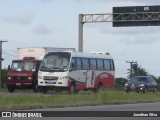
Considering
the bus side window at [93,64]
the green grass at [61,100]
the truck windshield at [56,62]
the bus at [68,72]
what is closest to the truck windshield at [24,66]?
the bus at [68,72]

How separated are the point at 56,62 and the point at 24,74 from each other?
4394 mm

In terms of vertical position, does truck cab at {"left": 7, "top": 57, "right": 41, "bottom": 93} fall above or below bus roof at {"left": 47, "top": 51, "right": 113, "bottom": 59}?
below

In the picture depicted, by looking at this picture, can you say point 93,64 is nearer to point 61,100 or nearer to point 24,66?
point 24,66

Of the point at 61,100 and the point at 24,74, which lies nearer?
the point at 61,100

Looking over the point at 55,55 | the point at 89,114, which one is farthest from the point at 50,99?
the point at 89,114

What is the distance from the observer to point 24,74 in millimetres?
43656

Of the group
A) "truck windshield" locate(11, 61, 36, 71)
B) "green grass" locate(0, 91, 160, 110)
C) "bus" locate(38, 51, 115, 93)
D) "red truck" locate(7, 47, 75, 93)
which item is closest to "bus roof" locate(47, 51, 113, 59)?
"bus" locate(38, 51, 115, 93)

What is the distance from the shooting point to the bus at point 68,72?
40062mm

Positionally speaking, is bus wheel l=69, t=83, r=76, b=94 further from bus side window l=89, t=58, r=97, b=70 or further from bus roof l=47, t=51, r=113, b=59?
bus side window l=89, t=58, r=97, b=70

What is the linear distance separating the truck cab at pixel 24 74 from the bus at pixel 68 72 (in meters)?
2.39

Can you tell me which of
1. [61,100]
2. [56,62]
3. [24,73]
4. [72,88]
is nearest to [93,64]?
[72,88]

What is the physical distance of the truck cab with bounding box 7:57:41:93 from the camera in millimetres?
43562

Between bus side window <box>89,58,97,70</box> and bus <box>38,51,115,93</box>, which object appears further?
bus side window <box>89,58,97,70</box>

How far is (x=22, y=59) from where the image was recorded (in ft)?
147
